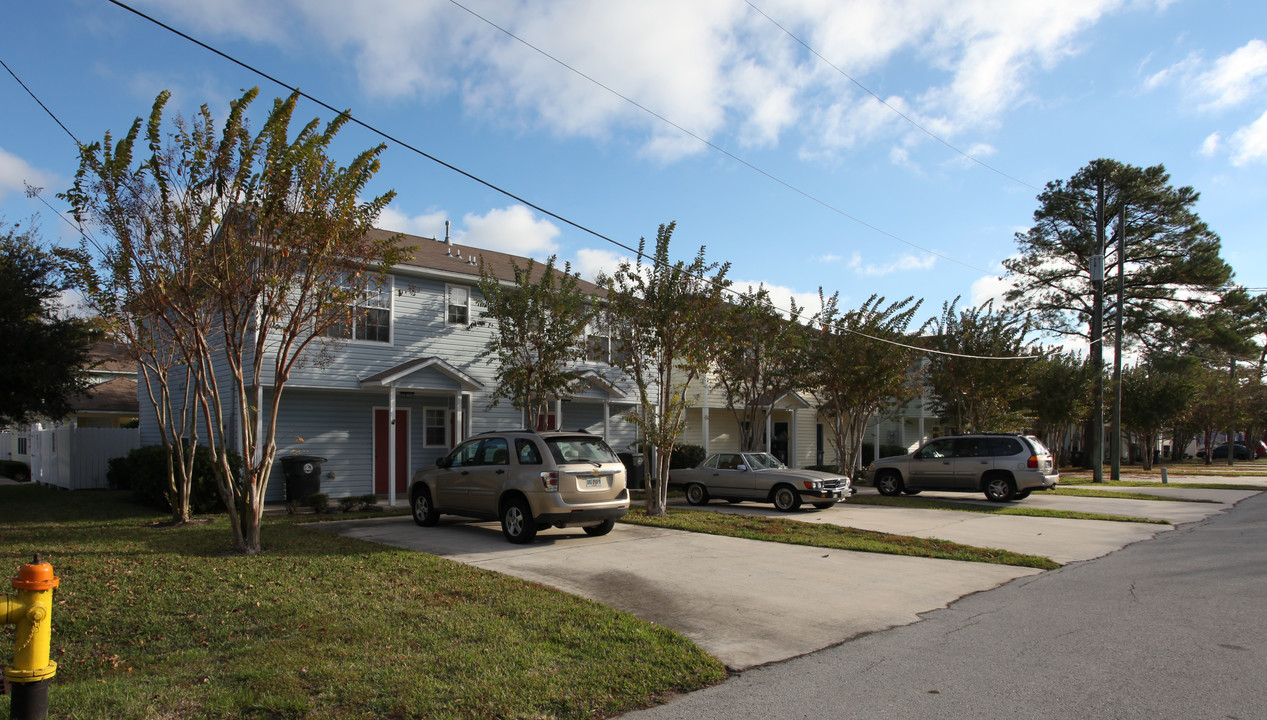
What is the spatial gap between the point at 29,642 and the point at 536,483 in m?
7.02

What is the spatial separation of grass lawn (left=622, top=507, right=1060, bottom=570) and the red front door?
6529 mm

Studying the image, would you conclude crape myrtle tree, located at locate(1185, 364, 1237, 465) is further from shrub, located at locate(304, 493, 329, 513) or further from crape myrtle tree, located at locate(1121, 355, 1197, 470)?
shrub, located at locate(304, 493, 329, 513)

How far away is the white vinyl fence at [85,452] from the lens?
20.3 m

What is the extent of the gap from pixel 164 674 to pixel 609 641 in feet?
9.97

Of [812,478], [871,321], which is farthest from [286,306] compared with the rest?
[871,321]

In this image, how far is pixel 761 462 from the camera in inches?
693

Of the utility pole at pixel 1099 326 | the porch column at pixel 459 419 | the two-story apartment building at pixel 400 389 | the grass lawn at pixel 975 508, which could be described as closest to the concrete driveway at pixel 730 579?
the two-story apartment building at pixel 400 389

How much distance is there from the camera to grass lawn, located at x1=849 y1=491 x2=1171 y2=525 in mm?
15969

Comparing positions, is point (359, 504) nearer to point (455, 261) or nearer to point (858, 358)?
point (455, 261)

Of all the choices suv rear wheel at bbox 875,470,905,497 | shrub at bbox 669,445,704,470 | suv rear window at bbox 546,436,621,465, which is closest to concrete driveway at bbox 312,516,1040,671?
suv rear window at bbox 546,436,621,465

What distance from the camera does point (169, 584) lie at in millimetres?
7801

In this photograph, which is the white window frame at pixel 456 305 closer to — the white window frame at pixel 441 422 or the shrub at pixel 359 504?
the white window frame at pixel 441 422

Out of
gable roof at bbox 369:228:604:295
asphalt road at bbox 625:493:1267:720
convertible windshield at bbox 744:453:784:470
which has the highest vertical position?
gable roof at bbox 369:228:604:295

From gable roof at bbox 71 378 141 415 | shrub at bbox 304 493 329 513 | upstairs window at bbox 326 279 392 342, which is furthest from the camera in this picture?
gable roof at bbox 71 378 141 415
